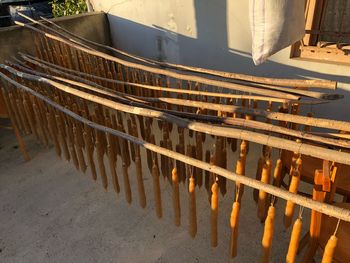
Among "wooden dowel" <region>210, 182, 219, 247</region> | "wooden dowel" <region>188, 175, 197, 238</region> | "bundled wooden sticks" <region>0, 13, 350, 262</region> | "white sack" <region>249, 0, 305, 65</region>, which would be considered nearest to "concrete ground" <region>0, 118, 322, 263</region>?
"bundled wooden sticks" <region>0, 13, 350, 262</region>

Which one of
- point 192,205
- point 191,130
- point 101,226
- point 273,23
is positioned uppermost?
point 273,23

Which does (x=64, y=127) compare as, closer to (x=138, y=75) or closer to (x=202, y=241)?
(x=138, y=75)

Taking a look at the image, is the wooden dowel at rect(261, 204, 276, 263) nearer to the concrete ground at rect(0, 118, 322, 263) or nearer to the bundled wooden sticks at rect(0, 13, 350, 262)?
the bundled wooden sticks at rect(0, 13, 350, 262)

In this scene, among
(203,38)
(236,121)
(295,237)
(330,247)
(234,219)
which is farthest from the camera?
(203,38)

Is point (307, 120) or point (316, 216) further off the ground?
point (307, 120)

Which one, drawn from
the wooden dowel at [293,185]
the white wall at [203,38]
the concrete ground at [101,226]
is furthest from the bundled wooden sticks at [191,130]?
the white wall at [203,38]

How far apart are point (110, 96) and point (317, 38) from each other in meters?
2.50

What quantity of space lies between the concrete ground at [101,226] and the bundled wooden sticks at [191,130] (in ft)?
0.68

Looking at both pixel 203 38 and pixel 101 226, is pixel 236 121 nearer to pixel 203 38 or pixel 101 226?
pixel 101 226

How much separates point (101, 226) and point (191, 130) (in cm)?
136

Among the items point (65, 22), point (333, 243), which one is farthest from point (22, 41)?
point (333, 243)

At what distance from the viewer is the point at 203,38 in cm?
425

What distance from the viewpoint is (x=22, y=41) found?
4.29 meters

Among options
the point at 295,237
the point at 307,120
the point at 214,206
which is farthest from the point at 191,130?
the point at 295,237
